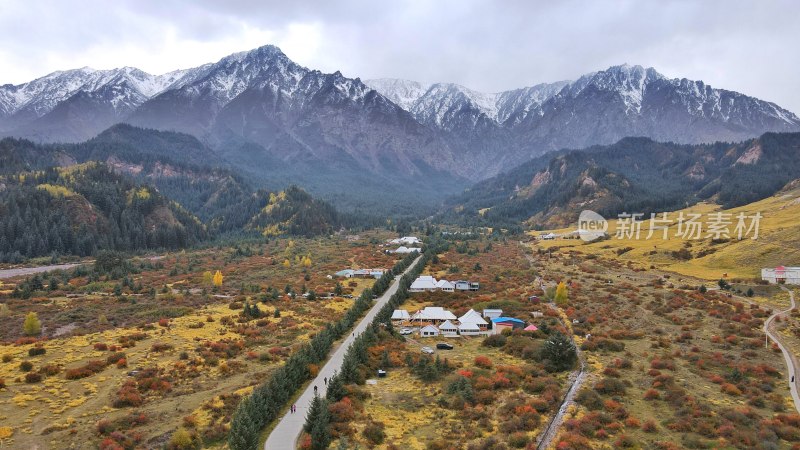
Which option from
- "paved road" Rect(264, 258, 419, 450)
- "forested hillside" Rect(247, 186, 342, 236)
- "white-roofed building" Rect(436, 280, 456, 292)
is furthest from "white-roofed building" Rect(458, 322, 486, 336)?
"forested hillside" Rect(247, 186, 342, 236)

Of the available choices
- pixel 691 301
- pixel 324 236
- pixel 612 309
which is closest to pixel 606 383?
pixel 612 309

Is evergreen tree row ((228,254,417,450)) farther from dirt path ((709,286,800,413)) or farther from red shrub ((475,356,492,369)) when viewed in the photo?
dirt path ((709,286,800,413))

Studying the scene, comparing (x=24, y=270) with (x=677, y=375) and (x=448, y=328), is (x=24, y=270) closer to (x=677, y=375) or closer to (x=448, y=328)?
(x=448, y=328)

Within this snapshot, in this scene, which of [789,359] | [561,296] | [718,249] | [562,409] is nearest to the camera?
[562,409]

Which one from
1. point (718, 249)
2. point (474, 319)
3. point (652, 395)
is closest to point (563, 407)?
point (652, 395)

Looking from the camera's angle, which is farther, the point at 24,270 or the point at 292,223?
the point at 292,223

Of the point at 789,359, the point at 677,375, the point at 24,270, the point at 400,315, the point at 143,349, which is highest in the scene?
the point at 789,359

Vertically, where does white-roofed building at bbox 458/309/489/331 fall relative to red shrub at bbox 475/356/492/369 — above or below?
above

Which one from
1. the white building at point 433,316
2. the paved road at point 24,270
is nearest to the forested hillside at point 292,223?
the paved road at point 24,270
